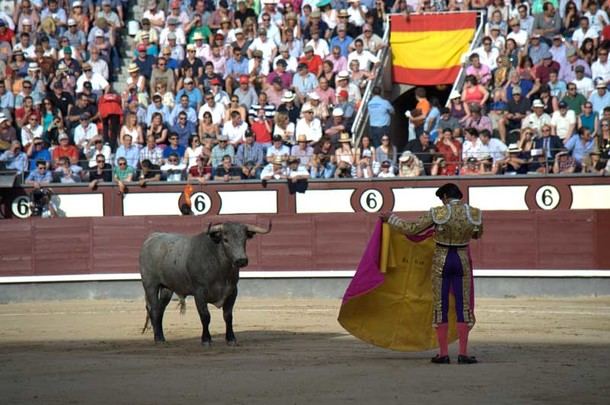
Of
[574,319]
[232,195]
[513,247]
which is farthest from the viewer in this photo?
[232,195]

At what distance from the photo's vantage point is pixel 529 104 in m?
17.9

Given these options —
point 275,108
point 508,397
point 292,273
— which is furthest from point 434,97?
point 508,397

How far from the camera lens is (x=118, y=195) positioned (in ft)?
62.0

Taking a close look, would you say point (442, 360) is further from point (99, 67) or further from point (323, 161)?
point (99, 67)

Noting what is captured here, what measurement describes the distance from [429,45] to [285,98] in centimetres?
250

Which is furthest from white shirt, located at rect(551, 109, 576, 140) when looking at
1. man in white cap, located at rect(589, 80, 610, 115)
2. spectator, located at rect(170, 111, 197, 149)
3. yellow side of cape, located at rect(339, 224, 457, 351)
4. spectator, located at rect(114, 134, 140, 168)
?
yellow side of cape, located at rect(339, 224, 457, 351)

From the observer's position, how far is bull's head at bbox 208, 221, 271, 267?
1179 cm

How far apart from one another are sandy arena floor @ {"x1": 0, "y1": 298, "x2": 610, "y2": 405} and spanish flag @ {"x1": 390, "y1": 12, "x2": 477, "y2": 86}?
5.56 m

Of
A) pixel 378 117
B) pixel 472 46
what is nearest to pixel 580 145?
pixel 378 117

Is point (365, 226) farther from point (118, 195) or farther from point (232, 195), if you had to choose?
point (118, 195)

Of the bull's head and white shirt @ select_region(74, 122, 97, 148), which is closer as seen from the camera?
the bull's head

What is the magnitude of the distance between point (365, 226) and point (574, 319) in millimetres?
4214

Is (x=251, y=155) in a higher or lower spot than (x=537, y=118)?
lower

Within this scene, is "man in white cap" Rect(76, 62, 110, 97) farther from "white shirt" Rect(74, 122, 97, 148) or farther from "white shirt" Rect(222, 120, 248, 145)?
"white shirt" Rect(222, 120, 248, 145)
